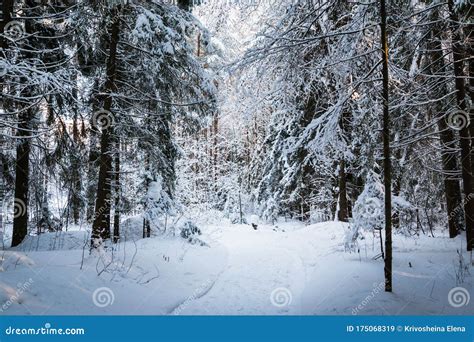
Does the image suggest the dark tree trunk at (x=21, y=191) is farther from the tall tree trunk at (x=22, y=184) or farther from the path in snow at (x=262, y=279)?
the path in snow at (x=262, y=279)

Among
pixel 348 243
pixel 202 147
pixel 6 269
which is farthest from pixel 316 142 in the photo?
pixel 202 147

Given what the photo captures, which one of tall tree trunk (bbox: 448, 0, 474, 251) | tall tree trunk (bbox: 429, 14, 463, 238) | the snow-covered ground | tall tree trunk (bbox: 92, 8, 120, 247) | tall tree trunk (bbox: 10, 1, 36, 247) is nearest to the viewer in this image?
the snow-covered ground

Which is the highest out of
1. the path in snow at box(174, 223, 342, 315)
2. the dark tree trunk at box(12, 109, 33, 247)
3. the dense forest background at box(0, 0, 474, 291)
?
the dense forest background at box(0, 0, 474, 291)

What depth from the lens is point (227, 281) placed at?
6453 millimetres

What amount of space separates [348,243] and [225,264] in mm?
2939

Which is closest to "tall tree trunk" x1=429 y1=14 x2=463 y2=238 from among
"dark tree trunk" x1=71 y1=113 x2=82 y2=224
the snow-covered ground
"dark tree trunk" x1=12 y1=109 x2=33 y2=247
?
the snow-covered ground

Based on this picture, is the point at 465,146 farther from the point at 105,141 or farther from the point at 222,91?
the point at 105,141

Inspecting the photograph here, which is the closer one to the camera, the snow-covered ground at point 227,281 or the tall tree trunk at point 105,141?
the snow-covered ground at point 227,281

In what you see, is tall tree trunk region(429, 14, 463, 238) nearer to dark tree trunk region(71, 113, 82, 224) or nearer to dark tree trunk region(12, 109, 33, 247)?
dark tree trunk region(71, 113, 82, 224)

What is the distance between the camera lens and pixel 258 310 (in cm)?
492

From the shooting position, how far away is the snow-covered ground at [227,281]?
4355 mm

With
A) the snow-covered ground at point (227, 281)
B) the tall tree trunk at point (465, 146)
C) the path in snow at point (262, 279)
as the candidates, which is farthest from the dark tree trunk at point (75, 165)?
the tall tree trunk at point (465, 146)

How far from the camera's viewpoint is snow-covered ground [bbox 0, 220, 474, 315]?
4355mm

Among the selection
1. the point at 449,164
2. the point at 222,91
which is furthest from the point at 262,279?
the point at 449,164
